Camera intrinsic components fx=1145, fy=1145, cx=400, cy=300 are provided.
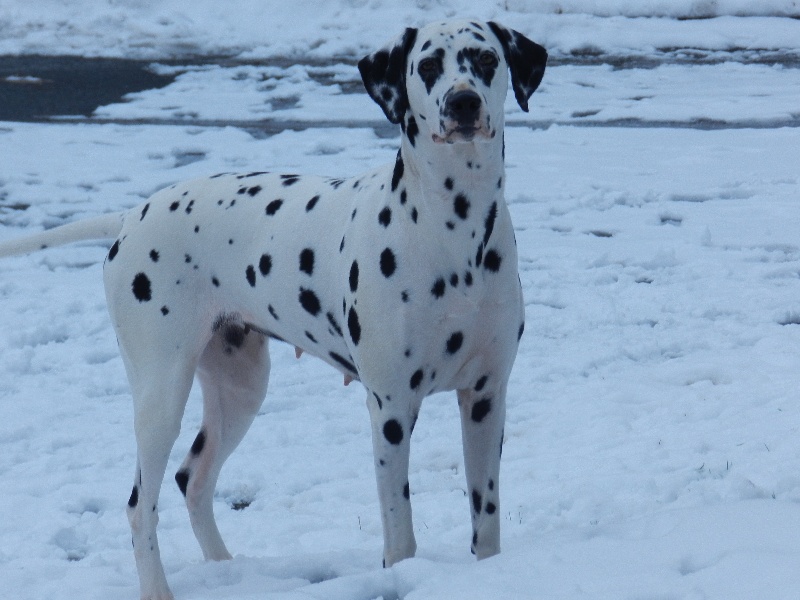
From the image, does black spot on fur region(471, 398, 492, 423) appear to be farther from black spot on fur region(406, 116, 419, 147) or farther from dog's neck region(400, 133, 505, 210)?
black spot on fur region(406, 116, 419, 147)

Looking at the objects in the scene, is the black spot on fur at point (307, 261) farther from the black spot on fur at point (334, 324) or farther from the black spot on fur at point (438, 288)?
the black spot on fur at point (438, 288)

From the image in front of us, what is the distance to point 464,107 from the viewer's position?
3.33m

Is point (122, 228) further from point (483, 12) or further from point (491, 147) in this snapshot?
point (483, 12)

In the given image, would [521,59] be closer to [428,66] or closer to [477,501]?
[428,66]

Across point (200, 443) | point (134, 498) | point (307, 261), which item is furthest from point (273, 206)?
point (134, 498)

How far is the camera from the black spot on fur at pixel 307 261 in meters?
3.93

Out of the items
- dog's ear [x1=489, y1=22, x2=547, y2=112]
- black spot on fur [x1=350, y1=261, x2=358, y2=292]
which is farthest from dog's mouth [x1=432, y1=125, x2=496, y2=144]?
black spot on fur [x1=350, y1=261, x2=358, y2=292]

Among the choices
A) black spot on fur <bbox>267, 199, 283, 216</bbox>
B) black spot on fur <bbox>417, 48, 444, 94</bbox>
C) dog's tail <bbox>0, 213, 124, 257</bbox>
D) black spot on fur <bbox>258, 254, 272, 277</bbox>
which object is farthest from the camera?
dog's tail <bbox>0, 213, 124, 257</bbox>

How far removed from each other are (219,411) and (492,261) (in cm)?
153

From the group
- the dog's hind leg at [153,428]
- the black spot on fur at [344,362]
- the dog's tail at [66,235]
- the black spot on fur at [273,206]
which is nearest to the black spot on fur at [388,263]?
the black spot on fur at [344,362]

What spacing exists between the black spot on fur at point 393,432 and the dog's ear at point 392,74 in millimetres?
960

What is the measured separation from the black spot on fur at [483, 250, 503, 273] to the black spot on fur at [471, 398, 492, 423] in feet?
1.56

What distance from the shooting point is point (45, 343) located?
6855mm

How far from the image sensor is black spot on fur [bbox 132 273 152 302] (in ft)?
13.7
